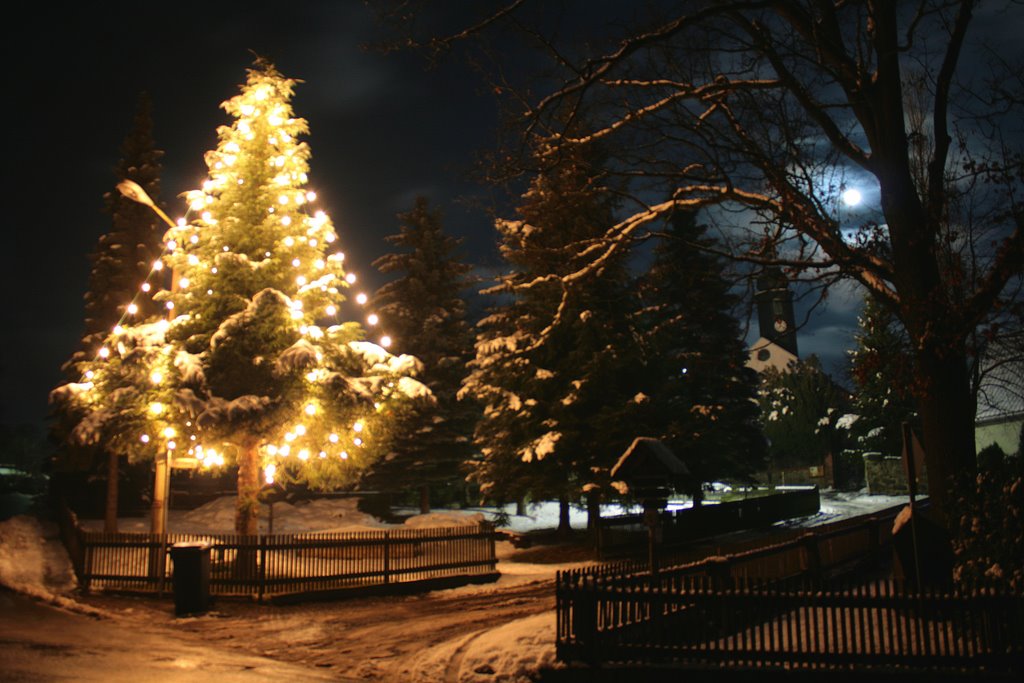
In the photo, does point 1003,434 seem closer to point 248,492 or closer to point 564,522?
point 564,522

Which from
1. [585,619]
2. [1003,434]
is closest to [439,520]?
[585,619]

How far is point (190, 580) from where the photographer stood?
47.2ft

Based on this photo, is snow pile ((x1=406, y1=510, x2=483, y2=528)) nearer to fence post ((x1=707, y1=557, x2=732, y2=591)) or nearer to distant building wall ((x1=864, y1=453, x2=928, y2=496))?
fence post ((x1=707, y1=557, x2=732, y2=591))

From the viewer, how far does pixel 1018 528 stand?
8641mm

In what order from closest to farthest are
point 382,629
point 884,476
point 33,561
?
1. point 382,629
2. point 33,561
3. point 884,476

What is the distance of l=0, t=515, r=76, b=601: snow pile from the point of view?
16.2 meters

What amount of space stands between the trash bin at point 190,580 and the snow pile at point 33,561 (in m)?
2.76

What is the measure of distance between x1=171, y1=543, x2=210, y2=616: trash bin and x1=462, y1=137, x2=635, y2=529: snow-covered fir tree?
10.1 m

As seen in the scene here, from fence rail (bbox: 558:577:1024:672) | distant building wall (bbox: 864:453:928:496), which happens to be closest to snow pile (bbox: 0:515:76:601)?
fence rail (bbox: 558:577:1024:672)

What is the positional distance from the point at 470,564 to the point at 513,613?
485 cm

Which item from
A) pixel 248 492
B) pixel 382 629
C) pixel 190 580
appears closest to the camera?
pixel 382 629

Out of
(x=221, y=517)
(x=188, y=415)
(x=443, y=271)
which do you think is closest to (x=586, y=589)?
(x=188, y=415)

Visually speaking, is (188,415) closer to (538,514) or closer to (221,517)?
(221,517)

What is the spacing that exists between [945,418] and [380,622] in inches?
394
